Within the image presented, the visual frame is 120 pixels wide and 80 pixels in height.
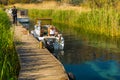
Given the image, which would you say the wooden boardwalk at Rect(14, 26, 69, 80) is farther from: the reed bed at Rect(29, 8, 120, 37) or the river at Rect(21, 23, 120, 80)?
the reed bed at Rect(29, 8, 120, 37)

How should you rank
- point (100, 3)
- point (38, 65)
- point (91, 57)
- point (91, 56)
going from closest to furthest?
point (38, 65) → point (91, 57) → point (91, 56) → point (100, 3)

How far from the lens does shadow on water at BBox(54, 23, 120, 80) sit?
17.4 meters

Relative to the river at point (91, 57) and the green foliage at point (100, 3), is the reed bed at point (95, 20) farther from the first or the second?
the green foliage at point (100, 3)

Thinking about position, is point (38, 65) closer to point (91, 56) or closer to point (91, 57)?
point (91, 57)

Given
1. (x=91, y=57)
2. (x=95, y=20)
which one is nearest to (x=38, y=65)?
(x=91, y=57)

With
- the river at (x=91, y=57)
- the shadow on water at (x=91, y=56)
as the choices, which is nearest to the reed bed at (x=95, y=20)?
the shadow on water at (x=91, y=56)

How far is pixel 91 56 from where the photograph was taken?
72.3ft

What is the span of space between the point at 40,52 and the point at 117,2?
22133 mm

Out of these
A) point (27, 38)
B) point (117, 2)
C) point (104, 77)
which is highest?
point (117, 2)

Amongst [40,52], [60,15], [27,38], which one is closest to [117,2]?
[60,15]

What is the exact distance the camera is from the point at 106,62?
20.3m

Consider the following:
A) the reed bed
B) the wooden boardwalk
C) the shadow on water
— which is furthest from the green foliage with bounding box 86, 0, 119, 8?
the wooden boardwalk

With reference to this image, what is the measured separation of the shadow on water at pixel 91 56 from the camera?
17.4 m

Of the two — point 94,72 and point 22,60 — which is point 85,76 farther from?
point 22,60
